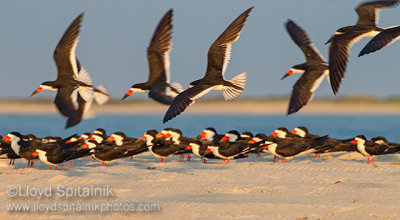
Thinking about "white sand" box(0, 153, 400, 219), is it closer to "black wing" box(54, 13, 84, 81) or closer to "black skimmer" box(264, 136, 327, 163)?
"black skimmer" box(264, 136, 327, 163)

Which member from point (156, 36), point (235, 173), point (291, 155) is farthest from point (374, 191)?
point (156, 36)

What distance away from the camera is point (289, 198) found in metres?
8.91

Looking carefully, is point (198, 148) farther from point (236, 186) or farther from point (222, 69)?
point (236, 186)

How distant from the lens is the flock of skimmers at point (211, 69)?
10234 mm

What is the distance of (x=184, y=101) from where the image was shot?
9539mm

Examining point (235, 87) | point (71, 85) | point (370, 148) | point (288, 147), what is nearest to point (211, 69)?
point (235, 87)

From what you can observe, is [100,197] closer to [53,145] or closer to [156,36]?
[53,145]

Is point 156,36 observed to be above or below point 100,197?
above

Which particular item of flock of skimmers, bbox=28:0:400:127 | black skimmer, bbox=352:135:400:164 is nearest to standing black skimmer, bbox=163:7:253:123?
flock of skimmers, bbox=28:0:400:127

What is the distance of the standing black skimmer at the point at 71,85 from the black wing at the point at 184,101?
8.79 feet

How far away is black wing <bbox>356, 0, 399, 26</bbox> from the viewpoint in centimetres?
1202

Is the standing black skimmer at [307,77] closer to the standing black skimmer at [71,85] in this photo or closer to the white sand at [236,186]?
the white sand at [236,186]

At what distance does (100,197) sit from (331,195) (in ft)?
10.6

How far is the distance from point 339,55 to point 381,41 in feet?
2.96
